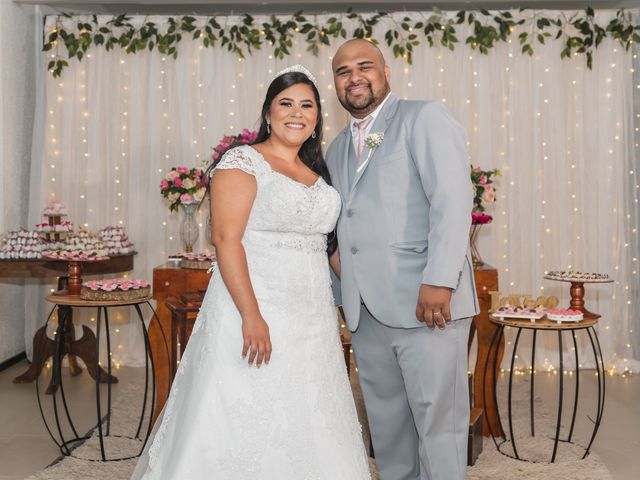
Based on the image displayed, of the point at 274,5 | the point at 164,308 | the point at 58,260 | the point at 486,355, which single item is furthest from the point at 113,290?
the point at 274,5

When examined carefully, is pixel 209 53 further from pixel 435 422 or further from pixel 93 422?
pixel 435 422

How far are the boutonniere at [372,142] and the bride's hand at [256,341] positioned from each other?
75 cm

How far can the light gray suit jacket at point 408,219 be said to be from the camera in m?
2.73

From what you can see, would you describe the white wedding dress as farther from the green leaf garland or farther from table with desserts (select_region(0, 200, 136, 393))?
the green leaf garland

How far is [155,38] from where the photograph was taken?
6098mm

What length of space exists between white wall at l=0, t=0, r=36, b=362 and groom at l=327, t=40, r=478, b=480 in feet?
12.7

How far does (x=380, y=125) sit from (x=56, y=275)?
319 cm

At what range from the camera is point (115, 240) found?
18.3 feet

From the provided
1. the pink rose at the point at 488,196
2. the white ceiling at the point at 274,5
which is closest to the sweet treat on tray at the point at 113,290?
the pink rose at the point at 488,196

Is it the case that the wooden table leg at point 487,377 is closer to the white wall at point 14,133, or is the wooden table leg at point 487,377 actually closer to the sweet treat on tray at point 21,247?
the sweet treat on tray at point 21,247

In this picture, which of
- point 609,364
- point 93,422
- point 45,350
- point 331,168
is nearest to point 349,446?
point 331,168

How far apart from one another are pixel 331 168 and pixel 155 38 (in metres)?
3.59

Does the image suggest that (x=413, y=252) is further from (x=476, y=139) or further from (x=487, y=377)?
(x=476, y=139)

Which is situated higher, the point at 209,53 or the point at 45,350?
the point at 209,53
